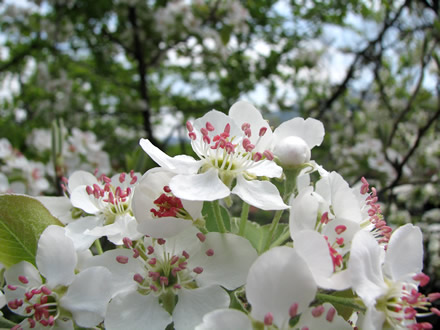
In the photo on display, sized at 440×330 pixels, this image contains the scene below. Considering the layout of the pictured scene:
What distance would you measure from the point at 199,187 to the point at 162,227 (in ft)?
0.31

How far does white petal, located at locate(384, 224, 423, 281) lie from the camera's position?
0.63 m

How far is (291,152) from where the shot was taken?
0.73 metres

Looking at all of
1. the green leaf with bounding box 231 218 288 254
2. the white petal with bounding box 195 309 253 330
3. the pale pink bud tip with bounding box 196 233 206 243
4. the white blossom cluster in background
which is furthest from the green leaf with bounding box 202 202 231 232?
the white blossom cluster in background

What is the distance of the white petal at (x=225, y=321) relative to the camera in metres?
0.52

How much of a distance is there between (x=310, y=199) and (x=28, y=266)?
48 centimetres

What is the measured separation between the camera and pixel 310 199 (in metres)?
0.62

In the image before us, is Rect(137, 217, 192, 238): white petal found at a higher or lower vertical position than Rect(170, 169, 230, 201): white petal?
lower

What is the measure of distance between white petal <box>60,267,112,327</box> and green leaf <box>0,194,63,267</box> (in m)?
0.12

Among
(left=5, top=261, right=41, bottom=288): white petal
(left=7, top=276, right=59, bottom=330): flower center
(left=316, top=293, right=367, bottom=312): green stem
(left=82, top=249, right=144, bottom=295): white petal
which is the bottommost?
(left=7, top=276, right=59, bottom=330): flower center

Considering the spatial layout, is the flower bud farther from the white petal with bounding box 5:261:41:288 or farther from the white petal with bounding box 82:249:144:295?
the white petal with bounding box 5:261:41:288

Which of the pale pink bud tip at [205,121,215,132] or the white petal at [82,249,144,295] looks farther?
the pale pink bud tip at [205,121,215,132]

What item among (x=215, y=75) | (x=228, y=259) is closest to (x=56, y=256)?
(x=228, y=259)

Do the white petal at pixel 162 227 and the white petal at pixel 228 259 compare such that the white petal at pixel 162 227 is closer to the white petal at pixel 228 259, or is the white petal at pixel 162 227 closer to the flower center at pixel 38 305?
the white petal at pixel 228 259

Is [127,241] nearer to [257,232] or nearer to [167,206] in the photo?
[167,206]
